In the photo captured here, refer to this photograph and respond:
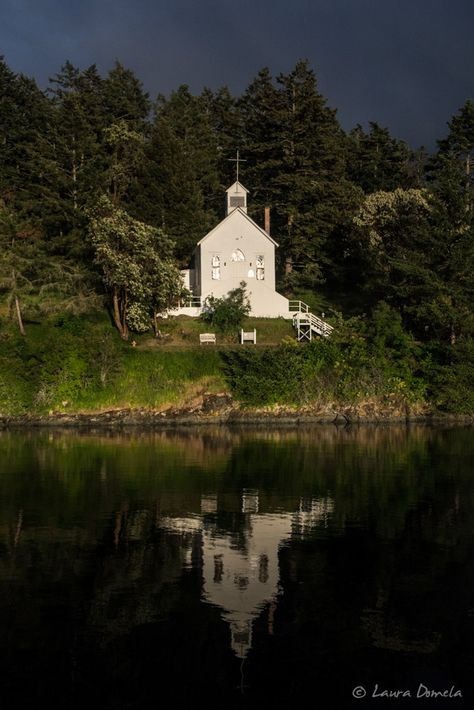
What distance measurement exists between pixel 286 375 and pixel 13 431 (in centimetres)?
1607

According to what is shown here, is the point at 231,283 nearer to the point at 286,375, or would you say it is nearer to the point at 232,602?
the point at 286,375

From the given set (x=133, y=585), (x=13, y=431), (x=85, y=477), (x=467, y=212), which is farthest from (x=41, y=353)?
(x=133, y=585)

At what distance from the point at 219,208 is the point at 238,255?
23.9 meters

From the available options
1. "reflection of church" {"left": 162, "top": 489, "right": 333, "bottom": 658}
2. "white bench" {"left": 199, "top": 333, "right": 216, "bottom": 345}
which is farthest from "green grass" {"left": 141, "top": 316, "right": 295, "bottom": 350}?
"reflection of church" {"left": 162, "top": 489, "right": 333, "bottom": 658}

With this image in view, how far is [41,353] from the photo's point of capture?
149 feet

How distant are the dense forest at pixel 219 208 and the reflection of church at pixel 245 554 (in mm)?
27265

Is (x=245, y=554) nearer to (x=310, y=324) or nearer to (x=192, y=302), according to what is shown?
(x=310, y=324)

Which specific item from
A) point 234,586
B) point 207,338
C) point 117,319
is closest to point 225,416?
point 207,338

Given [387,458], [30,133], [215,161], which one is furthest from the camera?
[215,161]

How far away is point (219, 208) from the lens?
78.6 m

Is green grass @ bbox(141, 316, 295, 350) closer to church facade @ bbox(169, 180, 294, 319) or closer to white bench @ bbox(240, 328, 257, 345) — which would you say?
white bench @ bbox(240, 328, 257, 345)

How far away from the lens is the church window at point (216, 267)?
55906 mm

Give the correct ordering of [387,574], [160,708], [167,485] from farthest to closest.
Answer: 1. [167,485]
2. [387,574]
3. [160,708]

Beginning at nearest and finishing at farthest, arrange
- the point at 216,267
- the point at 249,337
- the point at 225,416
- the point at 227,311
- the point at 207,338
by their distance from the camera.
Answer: the point at 225,416 < the point at 207,338 < the point at 249,337 < the point at 227,311 < the point at 216,267
